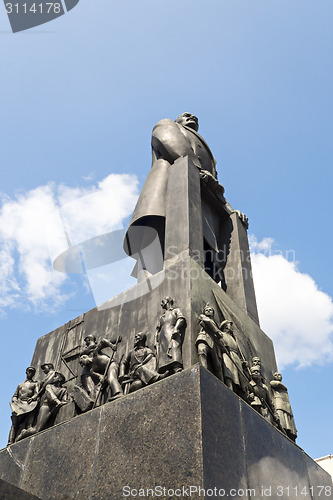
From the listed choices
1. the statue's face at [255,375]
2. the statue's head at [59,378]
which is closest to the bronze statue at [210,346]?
the statue's face at [255,375]

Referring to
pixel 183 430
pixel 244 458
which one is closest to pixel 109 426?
pixel 183 430

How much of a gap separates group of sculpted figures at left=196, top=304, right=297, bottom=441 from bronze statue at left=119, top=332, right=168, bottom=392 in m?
0.93

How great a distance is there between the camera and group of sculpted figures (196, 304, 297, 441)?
8.46m

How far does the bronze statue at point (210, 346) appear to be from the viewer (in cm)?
827

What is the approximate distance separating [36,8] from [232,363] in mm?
10710

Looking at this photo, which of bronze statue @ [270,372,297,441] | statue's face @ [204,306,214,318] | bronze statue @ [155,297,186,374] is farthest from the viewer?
bronze statue @ [270,372,297,441]

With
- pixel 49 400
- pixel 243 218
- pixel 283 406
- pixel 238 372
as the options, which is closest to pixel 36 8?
pixel 243 218

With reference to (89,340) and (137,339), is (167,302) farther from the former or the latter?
A: (89,340)

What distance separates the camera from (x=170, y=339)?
8.44m

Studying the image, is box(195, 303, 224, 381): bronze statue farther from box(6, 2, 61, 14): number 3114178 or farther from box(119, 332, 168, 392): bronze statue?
box(6, 2, 61, 14): number 3114178

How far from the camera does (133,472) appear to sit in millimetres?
6707

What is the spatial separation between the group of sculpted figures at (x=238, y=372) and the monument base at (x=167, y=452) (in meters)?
0.87

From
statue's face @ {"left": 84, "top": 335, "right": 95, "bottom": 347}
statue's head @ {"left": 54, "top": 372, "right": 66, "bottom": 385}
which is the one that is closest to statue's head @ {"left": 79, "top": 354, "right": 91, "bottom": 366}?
statue's face @ {"left": 84, "top": 335, "right": 95, "bottom": 347}

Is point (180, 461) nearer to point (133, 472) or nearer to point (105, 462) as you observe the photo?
point (133, 472)
